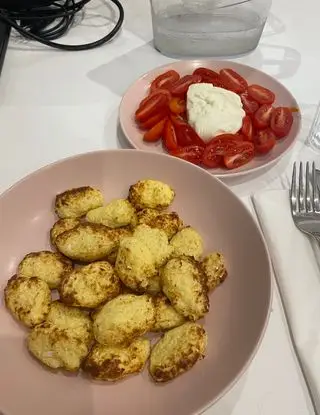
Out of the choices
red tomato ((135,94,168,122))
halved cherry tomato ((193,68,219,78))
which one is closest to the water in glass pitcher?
halved cherry tomato ((193,68,219,78))

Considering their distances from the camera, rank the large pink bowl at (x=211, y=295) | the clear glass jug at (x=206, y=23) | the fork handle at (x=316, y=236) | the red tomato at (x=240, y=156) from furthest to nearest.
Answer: the clear glass jug at (x=206, y=23) → the red tomato at (x=240, y=156) → the fork handle at (x=316, y=236) → the large pink bowl at (x=211, y=295)

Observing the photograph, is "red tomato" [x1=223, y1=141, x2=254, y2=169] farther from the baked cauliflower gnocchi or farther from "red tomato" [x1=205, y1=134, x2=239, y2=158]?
the baked cauliflower gnocchi

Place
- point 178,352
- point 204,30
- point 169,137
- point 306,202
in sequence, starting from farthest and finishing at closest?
point 204,30, point 169,137, point 306,202, point 178,352

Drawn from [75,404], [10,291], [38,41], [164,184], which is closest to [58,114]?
[38,41]

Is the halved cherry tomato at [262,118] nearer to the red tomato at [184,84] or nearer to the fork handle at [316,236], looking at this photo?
the red tomato at [184,84]

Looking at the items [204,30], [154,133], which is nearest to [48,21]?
[204,30]

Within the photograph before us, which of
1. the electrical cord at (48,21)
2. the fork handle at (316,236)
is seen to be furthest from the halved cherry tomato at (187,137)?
the electrical cord at (48,21)

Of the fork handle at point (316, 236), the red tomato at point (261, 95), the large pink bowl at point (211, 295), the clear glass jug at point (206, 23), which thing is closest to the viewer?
the large pink bowl at point (211, 295)

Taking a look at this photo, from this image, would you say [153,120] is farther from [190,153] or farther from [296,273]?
[296,273]
